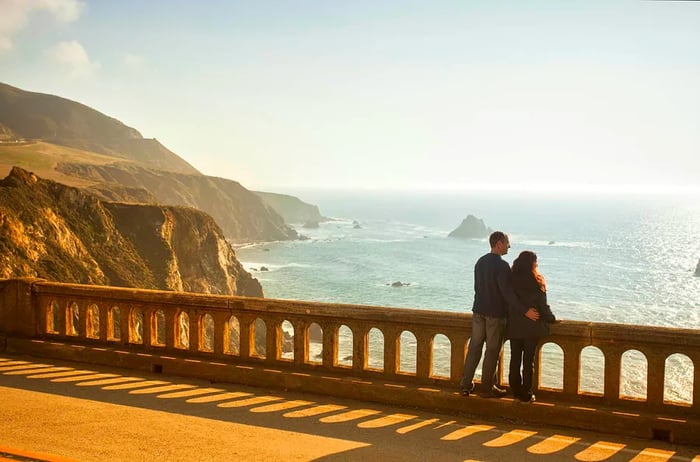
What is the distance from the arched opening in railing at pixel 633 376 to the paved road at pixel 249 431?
4903 cm

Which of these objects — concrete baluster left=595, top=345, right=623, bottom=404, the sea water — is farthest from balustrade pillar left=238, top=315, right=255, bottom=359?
the sea water

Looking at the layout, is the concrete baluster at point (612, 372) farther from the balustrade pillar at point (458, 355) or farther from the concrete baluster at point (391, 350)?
the concrete baluster at point (391, 350)

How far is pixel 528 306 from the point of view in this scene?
784 cm

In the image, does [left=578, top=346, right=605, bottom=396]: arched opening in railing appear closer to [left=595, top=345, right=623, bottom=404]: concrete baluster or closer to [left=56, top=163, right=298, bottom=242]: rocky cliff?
[left=595, top=345, right=623, bottom=404]: concrete baluster

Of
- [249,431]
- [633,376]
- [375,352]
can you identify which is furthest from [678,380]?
[249,431]

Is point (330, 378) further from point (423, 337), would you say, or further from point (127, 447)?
point (127, 447)

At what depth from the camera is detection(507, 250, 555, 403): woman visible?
7.79 m

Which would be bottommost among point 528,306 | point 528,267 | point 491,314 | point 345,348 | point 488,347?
point 345,348

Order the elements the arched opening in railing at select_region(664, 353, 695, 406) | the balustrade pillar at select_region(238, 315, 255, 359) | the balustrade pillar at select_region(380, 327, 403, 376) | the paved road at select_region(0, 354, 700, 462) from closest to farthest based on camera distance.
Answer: the paved road at select_region(0, 354, 700, 462), the balustrade pillar at select_region(380, 327, 403, 376), the balustrade pillar at select_region(238, 315, 255, 359), the arched opening in railing at select_region(664, 353, 695, 406)

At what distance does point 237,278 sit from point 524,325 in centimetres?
8238

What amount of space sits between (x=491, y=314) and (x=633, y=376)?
57.0 m

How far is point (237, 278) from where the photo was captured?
290 feet

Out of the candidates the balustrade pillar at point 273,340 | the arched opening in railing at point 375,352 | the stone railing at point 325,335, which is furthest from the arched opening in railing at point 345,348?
the balustrade pillar at point 273,340

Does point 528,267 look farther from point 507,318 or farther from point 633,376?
point 633,376
